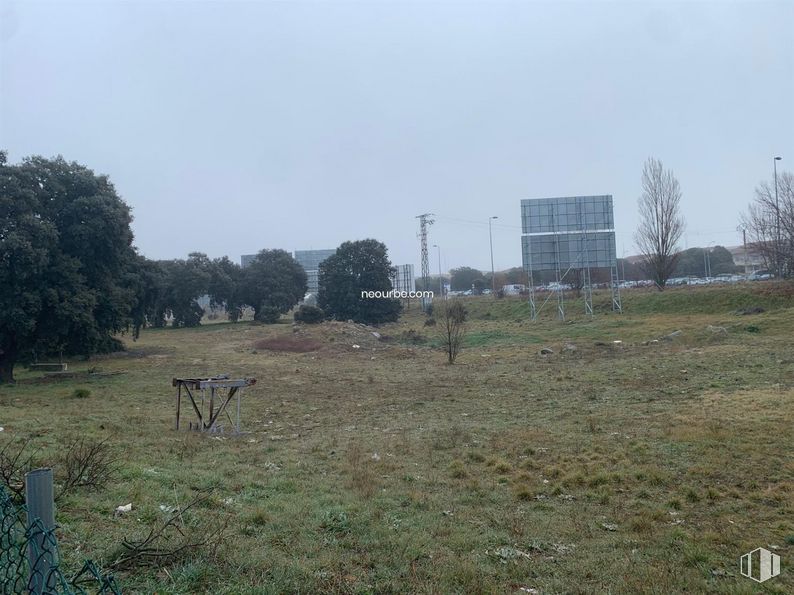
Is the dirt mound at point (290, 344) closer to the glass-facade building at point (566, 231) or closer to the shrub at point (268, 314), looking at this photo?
the glass-facade building at point (566, 231)

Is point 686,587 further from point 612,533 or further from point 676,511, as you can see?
point 676,511

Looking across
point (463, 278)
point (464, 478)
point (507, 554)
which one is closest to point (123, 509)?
point (507, 554)

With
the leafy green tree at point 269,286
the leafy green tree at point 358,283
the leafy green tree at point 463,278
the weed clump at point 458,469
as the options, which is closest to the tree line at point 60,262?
the weed clump at point 458,469

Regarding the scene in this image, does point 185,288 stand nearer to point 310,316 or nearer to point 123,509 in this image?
point 310,316

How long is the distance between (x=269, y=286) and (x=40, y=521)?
58.3 metres

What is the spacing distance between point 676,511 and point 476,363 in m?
18.0

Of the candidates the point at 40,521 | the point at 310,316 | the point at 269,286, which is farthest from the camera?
the point at 269,286

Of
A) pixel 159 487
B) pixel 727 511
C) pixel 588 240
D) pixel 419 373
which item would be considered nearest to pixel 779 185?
pixel 588 240

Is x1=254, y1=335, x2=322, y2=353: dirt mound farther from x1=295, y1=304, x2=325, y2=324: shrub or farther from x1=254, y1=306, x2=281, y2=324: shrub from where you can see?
x1=254, y1=306, x2=281, y2=324: shrub

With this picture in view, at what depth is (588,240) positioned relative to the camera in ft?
134

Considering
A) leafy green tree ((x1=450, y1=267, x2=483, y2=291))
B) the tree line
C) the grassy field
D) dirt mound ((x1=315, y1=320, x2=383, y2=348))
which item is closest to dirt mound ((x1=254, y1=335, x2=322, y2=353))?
dirt mound ((x1=315, y1=320, x2=383, y2=348))

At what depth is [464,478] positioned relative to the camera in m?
7.32

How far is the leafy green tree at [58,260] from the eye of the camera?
18594 mm

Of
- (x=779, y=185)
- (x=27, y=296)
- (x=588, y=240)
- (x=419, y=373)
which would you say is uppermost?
(x=779, y=185)
